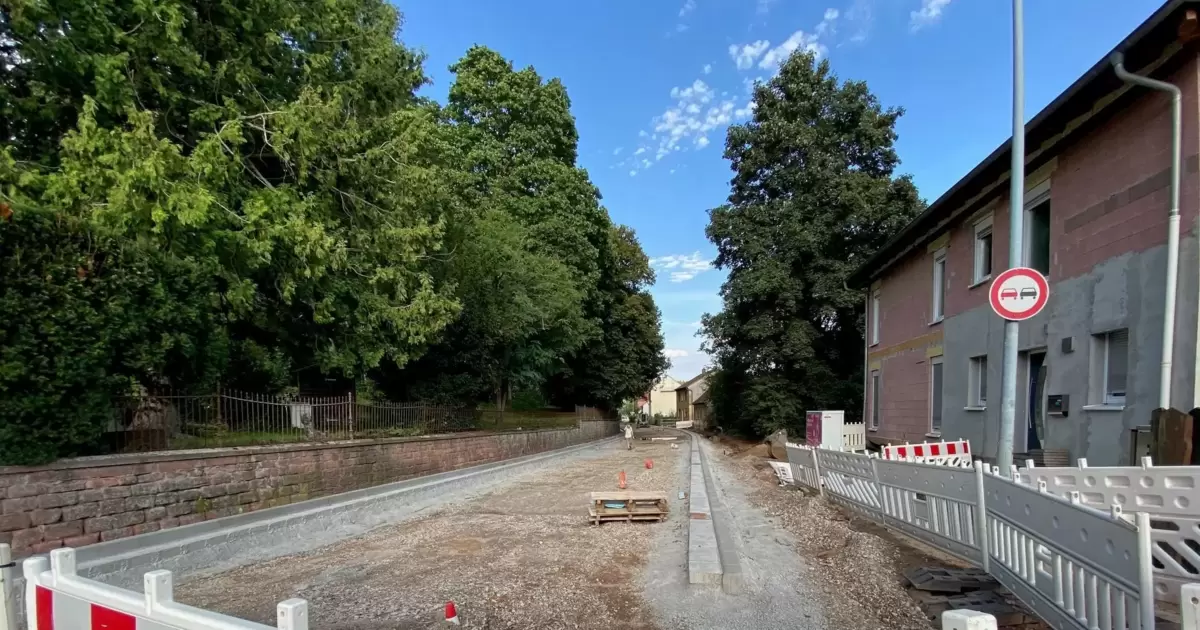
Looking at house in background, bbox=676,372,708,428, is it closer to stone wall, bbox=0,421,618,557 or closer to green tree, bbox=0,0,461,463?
green tree, bbox=0,0,461,463

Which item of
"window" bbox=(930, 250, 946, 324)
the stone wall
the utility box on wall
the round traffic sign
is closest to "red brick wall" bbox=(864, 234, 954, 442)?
"window" bbox=(930, 250, 946, 324)

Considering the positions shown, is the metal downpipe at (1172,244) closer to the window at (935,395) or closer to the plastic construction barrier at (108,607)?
the window at (935,395)

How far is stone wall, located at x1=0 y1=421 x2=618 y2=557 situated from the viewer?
5949 millimetres

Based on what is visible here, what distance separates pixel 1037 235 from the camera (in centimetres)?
1153

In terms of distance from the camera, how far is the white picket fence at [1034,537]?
3334 mm

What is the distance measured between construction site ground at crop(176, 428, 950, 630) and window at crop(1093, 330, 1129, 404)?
4.07 m

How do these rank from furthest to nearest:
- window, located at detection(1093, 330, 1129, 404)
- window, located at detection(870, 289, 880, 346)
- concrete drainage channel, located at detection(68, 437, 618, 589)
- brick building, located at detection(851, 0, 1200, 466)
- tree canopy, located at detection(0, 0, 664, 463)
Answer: window, located at detection(870, 289, 880, 346), window, located at detection(1093, 330, 1129, 404), brick building, located at detection(851, 0, 1200, 466), concrete drainage channel, located at detection(68, 437, 618, 589), tree canopy, located at detection(0, 0, 664, 463)

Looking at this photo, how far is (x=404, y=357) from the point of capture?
41.2ft

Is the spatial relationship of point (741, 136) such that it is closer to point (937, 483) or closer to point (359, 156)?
point (359, 156)

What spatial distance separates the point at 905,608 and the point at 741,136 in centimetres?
2617

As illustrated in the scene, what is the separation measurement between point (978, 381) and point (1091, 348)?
13.7 ft

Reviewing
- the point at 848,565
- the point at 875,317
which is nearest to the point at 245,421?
the point at 848,565

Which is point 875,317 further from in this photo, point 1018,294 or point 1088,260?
point 1018,294

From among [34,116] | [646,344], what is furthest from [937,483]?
[646,344]
